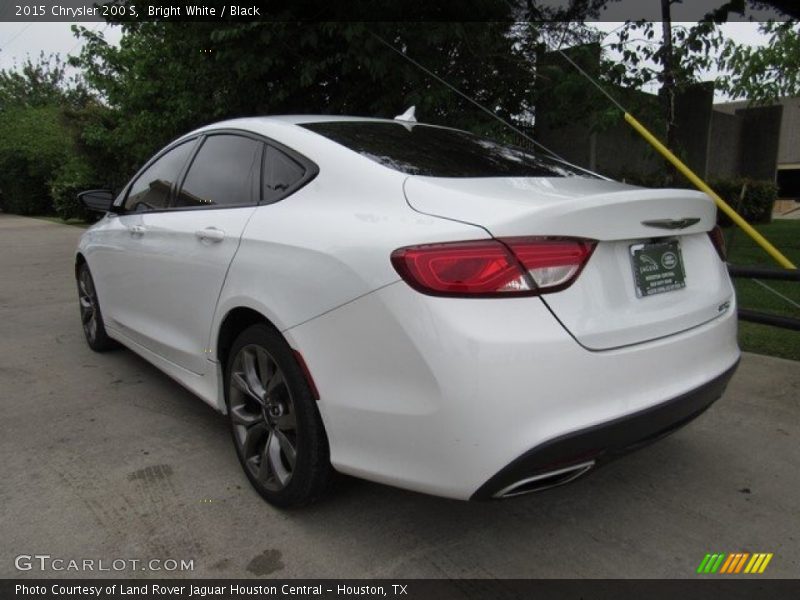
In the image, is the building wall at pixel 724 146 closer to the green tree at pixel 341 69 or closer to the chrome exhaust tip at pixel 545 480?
the green tree at pixel 341 69

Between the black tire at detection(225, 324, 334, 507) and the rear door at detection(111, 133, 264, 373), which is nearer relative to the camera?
the black tire at detection(225, 324, 334, 507)

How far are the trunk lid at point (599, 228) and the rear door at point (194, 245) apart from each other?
3.33ft

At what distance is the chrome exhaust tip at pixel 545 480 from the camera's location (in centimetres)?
193

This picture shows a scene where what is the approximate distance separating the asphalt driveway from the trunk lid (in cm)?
85

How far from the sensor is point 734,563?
7.55 ft

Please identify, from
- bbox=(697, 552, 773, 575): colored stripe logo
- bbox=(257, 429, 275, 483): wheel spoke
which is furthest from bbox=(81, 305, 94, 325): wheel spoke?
bbox=(697, 552, 773, 575): colored stripe logo

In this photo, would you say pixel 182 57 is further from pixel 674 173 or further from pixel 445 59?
pixel 674 173

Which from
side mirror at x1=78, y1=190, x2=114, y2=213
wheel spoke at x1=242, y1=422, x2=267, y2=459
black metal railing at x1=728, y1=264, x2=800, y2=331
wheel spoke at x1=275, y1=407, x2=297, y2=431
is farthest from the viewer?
side mirror at x1=78, y1=190, x2=114, y2=213

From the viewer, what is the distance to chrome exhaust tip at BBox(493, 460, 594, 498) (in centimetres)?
193

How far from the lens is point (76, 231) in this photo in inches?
653

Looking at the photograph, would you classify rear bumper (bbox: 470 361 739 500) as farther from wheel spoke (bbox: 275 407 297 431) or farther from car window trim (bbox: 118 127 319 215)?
car window trim (bbox: 118 127 319 215)

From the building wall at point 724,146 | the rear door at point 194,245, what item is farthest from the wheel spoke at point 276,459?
the building wall at point 724,146

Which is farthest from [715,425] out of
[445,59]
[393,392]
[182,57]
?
[182,57]

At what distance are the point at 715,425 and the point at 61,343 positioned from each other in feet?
15.9
